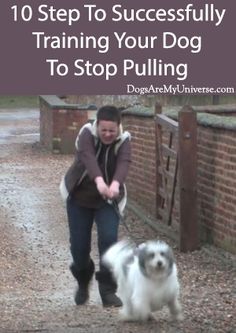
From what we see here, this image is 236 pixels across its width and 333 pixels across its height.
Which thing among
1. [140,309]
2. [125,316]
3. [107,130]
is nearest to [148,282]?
[140,309]

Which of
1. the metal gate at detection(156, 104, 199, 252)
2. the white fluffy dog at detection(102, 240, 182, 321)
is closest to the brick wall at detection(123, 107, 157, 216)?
the metal gate at detection(156, 104, 199, 252)

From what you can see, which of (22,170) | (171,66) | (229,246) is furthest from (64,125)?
(171,66)

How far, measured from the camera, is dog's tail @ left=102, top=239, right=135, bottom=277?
769 cm

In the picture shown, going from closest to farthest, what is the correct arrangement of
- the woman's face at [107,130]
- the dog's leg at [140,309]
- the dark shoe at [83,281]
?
the dog's leg at [140,309] → the woman's face at [107,130] → the dark shoe at [83,281]

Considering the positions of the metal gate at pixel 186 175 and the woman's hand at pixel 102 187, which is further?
the metal gate at pixel 186 175

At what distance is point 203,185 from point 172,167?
101 centimetres

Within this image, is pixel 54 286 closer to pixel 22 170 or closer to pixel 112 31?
pixel 112 31

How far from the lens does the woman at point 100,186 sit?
7.80 m

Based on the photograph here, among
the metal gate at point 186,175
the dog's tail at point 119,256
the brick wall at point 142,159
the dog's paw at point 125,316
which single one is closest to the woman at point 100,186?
the dog's tail at point 119,256

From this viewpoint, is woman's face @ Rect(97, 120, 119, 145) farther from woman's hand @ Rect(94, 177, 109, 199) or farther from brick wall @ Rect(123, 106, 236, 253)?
brick wall @ Rect(123, 106, 236, 253)

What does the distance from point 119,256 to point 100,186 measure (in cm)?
54

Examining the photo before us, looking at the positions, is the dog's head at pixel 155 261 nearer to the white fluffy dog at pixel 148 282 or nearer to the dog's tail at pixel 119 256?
the white fluffy dog at pixel 148 282

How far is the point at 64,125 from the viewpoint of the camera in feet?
70.0

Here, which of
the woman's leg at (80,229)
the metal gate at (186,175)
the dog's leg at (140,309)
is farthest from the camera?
the metal gate at (186,175)
